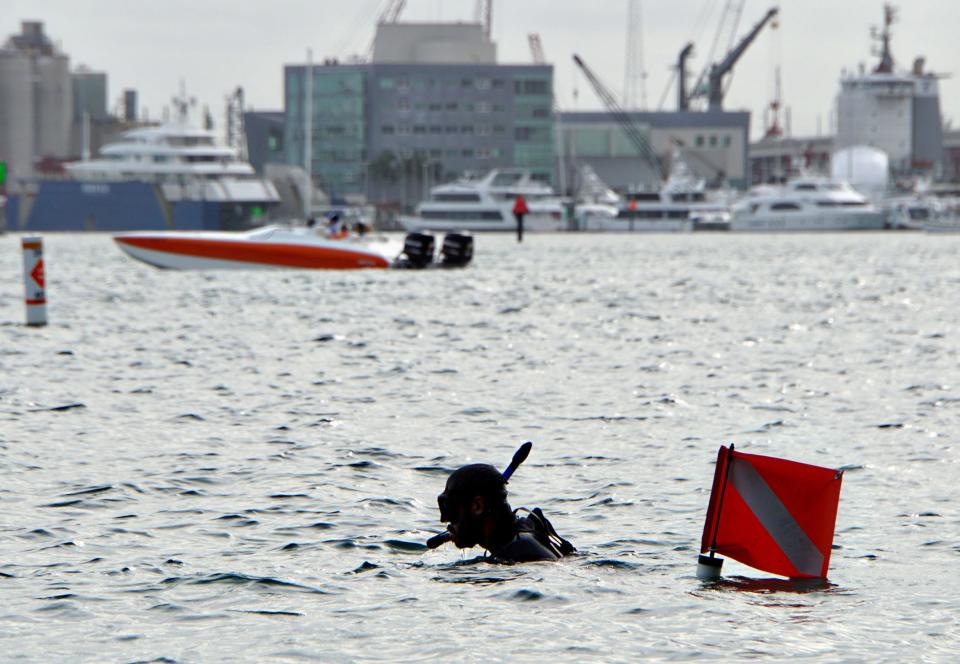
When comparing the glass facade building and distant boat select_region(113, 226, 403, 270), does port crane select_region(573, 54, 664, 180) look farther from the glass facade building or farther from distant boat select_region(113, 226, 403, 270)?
distant boat select_region(113, 226, 403, 270)

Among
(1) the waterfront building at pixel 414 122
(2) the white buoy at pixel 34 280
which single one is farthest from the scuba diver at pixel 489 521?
(1) the waterfront building at pixel 414 122

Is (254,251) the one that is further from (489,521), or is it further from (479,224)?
(479,224)

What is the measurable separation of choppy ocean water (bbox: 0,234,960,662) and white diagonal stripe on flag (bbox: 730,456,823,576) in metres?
0.27

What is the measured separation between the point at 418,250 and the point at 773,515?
4486 centimetres

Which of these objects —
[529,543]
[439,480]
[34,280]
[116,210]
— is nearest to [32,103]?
[116,210]

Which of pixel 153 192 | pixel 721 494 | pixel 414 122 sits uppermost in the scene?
pixel 414 122

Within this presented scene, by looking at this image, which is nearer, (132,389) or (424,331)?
(132,389)

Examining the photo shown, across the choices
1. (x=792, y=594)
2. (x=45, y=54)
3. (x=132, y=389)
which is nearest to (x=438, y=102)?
(x=45, y=54)

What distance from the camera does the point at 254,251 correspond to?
50.5 meters

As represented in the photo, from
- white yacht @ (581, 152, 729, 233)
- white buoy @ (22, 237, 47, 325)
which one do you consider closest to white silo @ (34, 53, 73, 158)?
white yacht @ (581, 152, 729, 233)

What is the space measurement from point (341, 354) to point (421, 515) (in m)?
13.2

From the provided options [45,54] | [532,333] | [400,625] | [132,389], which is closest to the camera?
[400,625]

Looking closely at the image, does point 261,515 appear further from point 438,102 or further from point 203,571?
point 438,102

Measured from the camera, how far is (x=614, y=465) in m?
14.2
